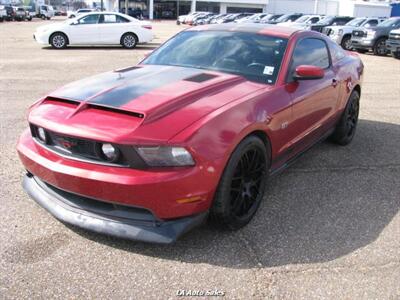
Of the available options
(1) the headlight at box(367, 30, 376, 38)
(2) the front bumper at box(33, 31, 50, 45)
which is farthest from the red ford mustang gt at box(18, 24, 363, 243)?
(1) the headlight at box(367, 30, 376, 38)

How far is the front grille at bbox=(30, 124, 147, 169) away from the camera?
9.59ft

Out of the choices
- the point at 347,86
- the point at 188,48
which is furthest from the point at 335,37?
the point at 188,48

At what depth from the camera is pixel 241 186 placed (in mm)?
3494

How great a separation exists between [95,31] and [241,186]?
16.3 metres

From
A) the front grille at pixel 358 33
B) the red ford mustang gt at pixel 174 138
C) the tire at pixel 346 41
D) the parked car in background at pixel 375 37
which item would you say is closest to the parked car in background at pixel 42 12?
the tire at pixel 346 41

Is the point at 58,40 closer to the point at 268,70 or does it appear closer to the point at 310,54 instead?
the point at 310,54

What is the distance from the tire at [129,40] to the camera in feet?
62.5

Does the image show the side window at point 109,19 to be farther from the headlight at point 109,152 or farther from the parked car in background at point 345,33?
the headlight at point 109,152

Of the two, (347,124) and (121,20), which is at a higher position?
(121,20)

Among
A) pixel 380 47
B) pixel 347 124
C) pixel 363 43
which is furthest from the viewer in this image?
pixel 380 47

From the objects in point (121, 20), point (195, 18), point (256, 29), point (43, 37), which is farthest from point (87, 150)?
point (195, 18)

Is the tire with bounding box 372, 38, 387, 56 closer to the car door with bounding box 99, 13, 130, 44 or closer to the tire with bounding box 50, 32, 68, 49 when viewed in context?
the car door with bounding box 99, 13, 130, 44

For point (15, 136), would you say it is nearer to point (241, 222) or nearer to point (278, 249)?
point (241, 222)

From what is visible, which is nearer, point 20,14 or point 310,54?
point 310,54
